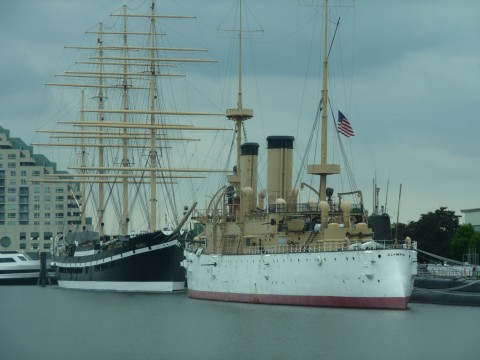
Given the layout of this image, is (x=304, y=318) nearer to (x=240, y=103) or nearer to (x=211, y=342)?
(x=211, y=342)

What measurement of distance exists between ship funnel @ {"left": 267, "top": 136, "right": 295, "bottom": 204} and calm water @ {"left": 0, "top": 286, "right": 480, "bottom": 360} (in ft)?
28.4

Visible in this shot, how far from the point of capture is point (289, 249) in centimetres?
8644

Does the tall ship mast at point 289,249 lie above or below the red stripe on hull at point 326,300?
above

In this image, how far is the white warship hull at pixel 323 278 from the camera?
3083 inches

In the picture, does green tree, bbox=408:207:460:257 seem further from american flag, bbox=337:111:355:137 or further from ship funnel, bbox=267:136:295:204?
american flag, bbox=337:111:355:137

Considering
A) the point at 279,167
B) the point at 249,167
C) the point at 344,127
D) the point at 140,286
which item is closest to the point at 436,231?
the point at 140,286

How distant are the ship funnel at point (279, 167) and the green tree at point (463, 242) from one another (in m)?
38.2

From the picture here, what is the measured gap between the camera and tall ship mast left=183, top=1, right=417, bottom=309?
7900cm

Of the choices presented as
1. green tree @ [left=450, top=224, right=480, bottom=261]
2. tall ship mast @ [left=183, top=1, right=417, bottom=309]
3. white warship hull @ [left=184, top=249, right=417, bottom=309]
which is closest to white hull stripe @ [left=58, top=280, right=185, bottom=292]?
tall ship mast @ [left=183, top=1, right=417, bottom=309]

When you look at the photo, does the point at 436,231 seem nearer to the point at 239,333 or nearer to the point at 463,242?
the point at 463,242

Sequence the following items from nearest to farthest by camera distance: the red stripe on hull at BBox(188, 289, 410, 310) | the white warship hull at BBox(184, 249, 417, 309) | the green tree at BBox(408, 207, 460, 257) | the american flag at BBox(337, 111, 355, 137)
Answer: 1. the white warship hull at BBox(184, 249, 417, 309)
2. the red stripe on hull at BBox(188, 289, 410, 310)
3. the american flag at BBox(337, 111, 355, 137)
4. the green tree at BBox(408, 207, 460, 257)

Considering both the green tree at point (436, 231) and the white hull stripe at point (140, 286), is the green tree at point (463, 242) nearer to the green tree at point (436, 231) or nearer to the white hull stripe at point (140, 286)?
the green tree at point (436, 231)

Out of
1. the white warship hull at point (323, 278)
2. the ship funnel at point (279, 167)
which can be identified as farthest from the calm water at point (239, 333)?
the ship funnel at point (279, 167)

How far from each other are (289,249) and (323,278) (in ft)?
17.5
